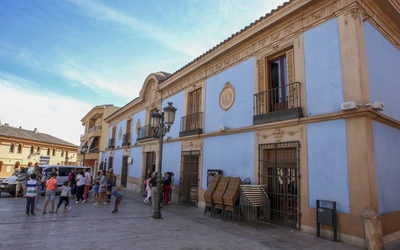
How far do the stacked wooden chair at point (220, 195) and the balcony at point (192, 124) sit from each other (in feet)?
10.4

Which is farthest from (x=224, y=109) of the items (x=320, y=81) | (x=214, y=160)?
(x=320, y=81)

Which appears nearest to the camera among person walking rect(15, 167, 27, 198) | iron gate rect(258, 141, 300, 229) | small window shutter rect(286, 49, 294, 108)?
iron gate rect(258, 141, 300, 229)

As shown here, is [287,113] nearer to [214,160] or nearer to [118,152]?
[214,160]

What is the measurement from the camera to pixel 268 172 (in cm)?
834

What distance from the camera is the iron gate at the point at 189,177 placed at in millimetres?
11656

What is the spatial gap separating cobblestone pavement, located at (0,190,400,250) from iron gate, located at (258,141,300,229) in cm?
42

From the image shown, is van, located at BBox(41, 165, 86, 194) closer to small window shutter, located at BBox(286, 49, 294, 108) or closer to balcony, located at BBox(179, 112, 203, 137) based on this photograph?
balcony, located at BBox(179, 112, 203, 137)

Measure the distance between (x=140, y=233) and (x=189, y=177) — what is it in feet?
18.9

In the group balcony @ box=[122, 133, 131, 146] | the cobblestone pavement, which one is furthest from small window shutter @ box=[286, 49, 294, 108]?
Answer: balcony @ box=[122, 133, 131, 146]

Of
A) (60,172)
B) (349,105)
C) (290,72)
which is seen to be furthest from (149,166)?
(349,105)

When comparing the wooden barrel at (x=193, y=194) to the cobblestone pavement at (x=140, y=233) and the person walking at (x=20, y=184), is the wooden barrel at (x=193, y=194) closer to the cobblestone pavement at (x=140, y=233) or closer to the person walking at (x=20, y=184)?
the cobblestone pavement at (x=140, y=233)

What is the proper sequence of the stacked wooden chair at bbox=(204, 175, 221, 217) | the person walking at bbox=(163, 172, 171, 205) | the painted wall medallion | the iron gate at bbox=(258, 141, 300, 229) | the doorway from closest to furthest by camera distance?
1. the iron gate at bbox=(258, 141, 300, 229)
2. the stacked wooden chair at bbox=(204, 175, 221, 217)
3. the painted wall medallion
4. the person walking at bbox=(163, 172, 171, 205)
5. the doorway

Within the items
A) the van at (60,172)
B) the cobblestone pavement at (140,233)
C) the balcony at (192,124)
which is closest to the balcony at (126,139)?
the van at (60,172)

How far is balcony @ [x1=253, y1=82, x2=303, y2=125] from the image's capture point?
7578mm
